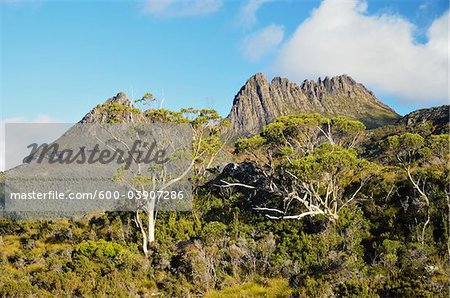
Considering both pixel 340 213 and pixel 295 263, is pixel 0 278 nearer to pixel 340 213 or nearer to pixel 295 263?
pixel 295 263

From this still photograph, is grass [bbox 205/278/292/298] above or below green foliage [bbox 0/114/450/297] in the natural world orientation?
below

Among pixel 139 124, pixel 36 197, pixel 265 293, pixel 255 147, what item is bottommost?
pixel 265 293

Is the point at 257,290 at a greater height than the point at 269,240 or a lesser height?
lesser

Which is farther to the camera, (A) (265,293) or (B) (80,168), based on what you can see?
(B) (80,168)

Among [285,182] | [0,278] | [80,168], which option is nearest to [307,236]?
[285,182]

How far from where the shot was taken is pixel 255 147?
20.1 metres

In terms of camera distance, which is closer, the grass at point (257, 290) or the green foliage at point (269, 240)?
the grass at point (257, 290)

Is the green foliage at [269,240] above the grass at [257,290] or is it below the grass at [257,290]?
above

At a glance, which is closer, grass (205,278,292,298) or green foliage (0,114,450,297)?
grass (205,278,292,298)

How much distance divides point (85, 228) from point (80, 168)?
23.6 m

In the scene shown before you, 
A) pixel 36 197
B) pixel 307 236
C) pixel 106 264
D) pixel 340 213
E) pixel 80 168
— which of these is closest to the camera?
pixel 106 264

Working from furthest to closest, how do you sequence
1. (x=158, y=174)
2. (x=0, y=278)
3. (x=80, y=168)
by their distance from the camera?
(x=80, y=168) → (x=158, y=174) → (x=0, y=278)

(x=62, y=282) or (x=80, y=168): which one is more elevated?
(x=80, y=168)

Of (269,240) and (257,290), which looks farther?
(269,240)
